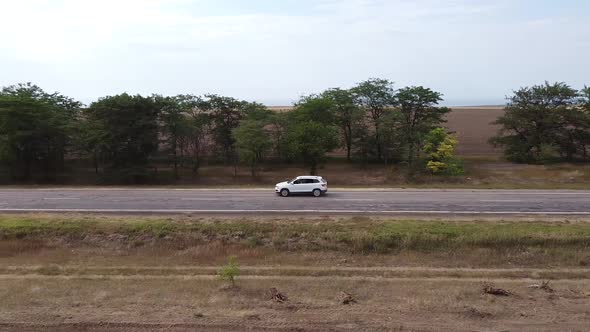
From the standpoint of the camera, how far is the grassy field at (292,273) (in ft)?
38.6

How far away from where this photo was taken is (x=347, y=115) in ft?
193

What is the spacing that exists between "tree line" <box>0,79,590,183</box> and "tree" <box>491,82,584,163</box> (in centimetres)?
12

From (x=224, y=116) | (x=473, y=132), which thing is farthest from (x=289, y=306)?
(x=473, y=132)

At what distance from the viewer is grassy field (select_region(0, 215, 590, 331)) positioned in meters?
11.8

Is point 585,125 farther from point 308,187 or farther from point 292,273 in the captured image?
point 292,273

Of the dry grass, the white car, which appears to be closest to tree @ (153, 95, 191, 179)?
the white car

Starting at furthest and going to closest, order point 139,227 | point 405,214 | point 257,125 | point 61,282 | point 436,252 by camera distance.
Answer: point 257,125, point 405,214, point 139,227, point 436,252, point 61,282

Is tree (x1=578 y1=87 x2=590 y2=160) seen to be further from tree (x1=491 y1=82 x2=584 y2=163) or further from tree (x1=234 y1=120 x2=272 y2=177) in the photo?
tree (x1=234 y1=120 x2=272 y2=177)

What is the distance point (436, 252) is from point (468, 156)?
46.2 m

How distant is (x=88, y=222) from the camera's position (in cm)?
2355

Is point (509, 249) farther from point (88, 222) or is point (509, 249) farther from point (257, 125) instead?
point (257, 125)

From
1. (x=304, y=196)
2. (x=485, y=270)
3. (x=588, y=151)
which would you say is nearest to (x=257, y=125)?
(x=304, y=196)

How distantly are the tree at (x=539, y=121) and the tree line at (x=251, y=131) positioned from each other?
0.12m

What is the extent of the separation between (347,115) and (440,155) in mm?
15119
